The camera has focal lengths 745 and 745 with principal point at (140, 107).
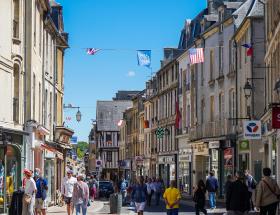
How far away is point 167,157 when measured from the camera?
214ft

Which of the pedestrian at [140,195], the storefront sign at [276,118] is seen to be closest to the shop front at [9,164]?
the pedestrian at [140,195]

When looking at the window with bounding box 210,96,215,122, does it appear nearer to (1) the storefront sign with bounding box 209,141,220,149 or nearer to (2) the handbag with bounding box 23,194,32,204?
(1) the storefront sign with bounding box 209,141,220,149

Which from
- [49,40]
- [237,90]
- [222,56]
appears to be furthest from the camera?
[222,56]

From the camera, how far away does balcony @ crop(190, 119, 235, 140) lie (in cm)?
4206

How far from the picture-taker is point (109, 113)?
112m

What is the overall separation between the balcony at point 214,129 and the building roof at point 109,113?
61.2 m

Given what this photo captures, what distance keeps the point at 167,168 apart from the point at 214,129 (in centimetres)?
2225

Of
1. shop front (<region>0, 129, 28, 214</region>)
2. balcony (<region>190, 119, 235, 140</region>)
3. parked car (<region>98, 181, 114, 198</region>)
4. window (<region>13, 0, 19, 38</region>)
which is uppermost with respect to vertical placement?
window (<region>13, 0, 19, 38</region>)

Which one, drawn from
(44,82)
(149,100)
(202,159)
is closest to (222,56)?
(202,159)

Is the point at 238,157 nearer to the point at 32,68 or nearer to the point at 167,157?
the point at 32,68

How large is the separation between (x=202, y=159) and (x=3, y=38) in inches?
1065

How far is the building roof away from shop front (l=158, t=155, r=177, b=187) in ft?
134

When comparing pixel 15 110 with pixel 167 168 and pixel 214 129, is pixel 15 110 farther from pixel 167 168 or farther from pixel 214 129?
pixel 167 168

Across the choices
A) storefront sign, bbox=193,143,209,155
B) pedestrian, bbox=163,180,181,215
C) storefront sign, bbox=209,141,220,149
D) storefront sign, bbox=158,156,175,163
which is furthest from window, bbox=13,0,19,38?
storefront sign, bbox=158,156,175,163
